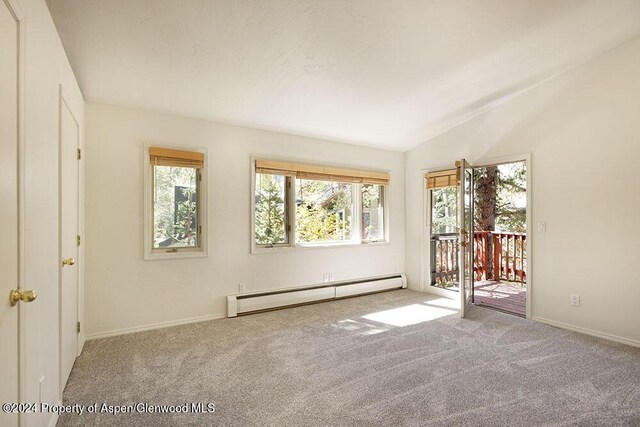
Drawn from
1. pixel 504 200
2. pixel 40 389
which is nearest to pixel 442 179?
pixel 504 200

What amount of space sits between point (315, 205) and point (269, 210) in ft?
2.48

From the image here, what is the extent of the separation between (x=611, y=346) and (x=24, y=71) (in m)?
4.70

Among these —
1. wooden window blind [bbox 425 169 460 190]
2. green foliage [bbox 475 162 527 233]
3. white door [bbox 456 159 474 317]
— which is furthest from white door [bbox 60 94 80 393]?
green foliage [bbox 475 162 527 233]

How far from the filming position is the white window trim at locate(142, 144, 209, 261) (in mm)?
3291

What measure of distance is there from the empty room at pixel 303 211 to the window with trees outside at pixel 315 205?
0.04m

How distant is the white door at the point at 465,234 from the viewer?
3.78 meters

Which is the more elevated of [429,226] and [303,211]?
[303,211]

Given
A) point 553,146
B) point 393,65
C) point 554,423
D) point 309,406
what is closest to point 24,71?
point 309,406

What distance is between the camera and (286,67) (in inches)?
107

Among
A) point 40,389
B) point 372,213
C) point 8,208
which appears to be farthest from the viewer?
point 372,213

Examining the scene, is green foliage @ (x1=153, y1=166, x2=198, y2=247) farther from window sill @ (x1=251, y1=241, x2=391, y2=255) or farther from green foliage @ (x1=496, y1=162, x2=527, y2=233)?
green foliage @ (x1=496, y1=162, x2=527, y2=233)

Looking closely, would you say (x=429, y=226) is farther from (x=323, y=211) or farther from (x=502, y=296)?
(x=323, y=211)

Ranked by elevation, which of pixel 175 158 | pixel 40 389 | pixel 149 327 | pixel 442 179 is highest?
pixel 175 158

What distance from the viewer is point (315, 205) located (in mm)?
4598
